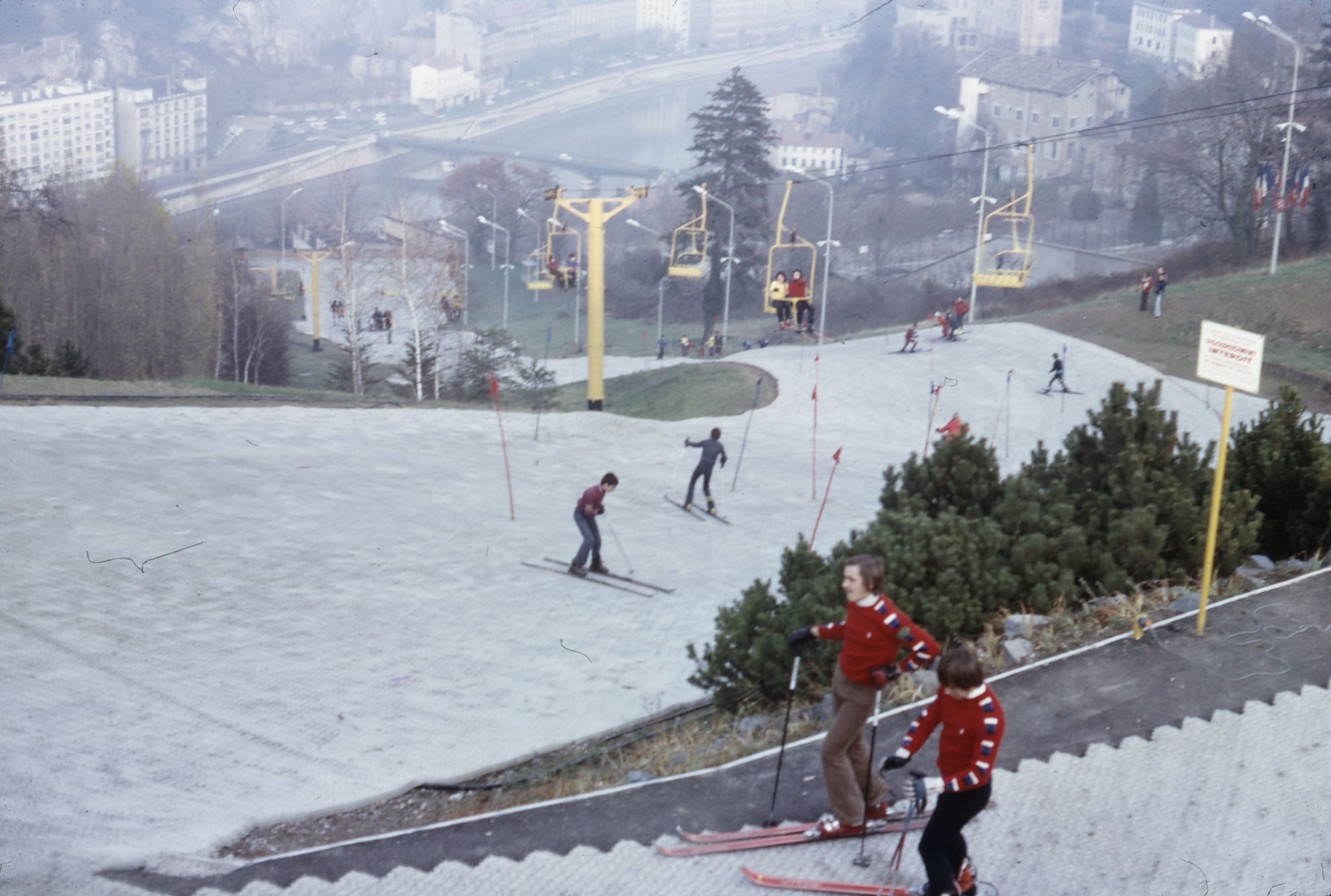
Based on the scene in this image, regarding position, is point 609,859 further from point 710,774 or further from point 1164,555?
point 1164,555

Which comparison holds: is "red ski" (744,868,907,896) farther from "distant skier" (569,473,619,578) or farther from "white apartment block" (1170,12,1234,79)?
"white apartment block" (1170,12,1234,79)

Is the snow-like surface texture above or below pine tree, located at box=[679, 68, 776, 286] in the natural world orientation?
below

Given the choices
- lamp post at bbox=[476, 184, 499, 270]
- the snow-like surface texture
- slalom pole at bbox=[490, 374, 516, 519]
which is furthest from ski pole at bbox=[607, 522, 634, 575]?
lamp post at bbox=[476, 184, 499, 270]

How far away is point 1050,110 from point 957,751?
87637mm

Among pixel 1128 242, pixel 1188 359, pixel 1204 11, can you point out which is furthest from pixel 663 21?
pixel 1188 359

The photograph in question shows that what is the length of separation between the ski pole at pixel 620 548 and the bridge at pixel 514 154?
81.8 meters

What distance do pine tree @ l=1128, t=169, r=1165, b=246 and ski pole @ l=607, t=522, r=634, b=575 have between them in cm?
6163

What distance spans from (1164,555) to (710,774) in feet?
16.8

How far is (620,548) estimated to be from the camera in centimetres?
1642

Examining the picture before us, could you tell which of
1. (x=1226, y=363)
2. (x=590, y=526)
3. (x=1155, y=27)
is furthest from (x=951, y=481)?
(x=1155, y=27)

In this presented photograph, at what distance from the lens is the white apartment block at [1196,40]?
8644 cm

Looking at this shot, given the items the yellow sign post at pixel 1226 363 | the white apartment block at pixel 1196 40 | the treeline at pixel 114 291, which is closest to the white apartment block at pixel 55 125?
the treeline at pixel 114 291

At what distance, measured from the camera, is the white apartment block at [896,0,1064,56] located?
106 m

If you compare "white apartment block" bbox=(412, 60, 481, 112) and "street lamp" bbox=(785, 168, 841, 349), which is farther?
"white apartment block" bbox=(412, 60, 481, 112)
